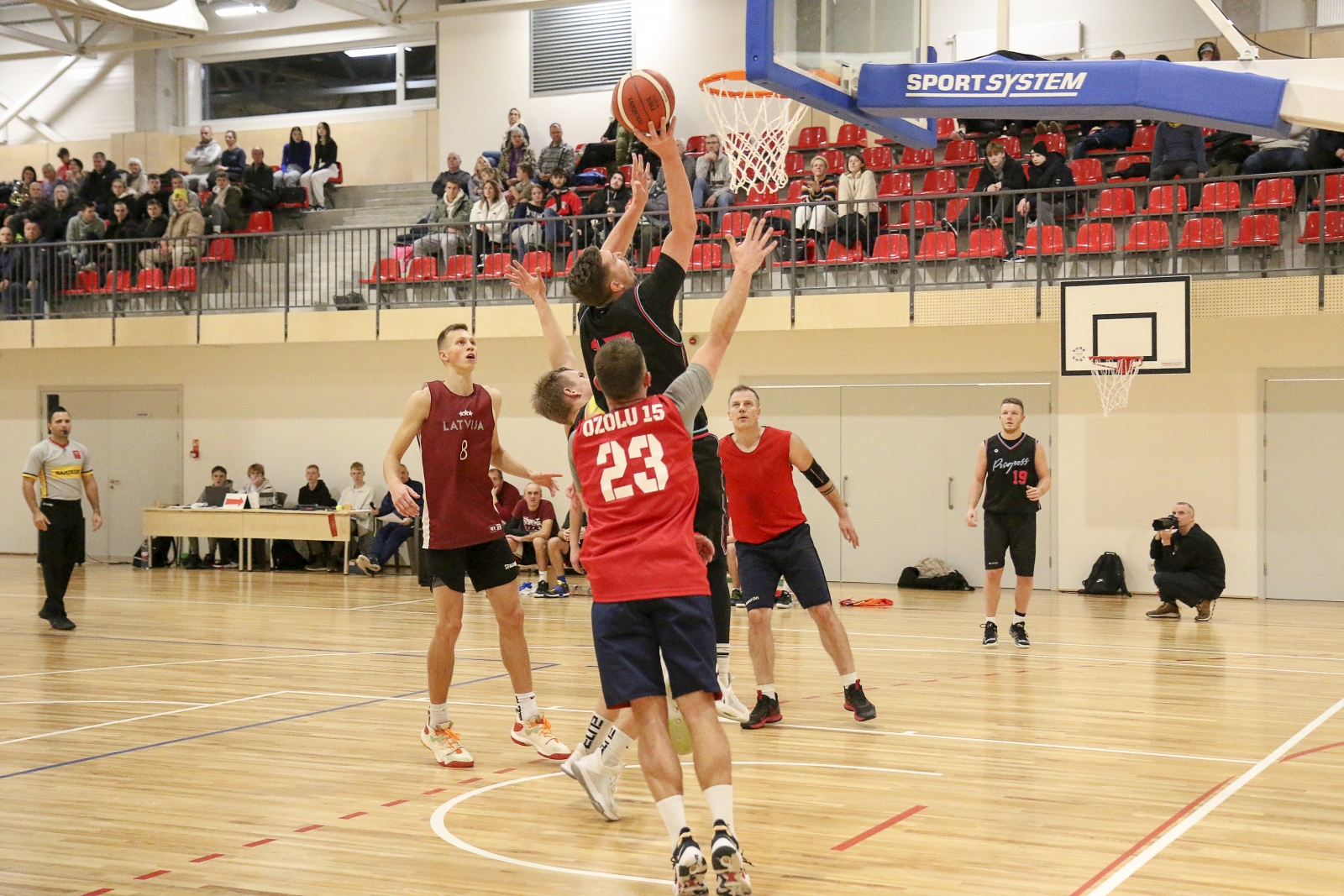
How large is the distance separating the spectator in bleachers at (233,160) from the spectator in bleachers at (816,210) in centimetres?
961

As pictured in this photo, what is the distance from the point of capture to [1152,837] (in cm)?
465

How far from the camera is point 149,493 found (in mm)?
19578

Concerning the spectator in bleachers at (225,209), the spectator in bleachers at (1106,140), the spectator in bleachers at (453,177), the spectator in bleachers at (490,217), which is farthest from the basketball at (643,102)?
the spectator in bleachers at (225,209)

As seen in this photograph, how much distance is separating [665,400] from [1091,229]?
1112cm

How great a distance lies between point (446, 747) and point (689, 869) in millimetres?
2423

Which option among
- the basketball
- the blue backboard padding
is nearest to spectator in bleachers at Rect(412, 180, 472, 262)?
the blue backboard padding

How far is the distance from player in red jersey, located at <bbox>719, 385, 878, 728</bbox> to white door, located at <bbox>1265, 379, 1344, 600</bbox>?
8977 mm

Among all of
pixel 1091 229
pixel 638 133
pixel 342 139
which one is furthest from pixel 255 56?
pixel 638 133

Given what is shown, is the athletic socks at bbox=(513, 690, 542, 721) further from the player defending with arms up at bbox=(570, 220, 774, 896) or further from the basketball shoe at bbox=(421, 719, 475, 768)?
the player defending with arms up at bbox=(570, 220, 774, 896)

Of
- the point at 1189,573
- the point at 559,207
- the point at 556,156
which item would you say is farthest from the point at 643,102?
the point at 556,156

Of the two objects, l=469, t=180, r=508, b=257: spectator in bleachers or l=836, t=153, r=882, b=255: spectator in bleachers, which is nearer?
l=836, t=153, r=882, b=255: spectator in bleachers

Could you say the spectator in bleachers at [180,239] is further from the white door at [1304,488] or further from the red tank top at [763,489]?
the white door at [1304,488]

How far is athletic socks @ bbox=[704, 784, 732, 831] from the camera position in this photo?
390cm

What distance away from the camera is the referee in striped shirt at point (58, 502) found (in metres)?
Answer: 11.0
